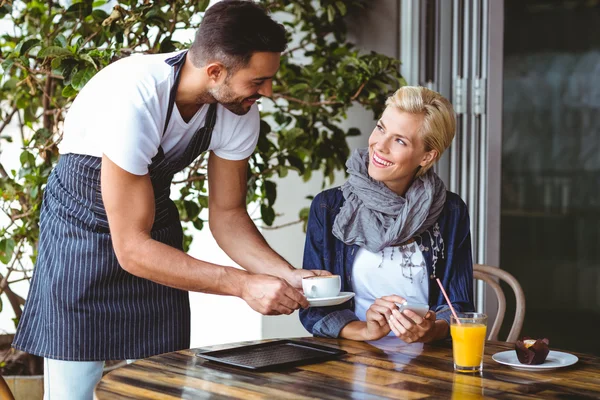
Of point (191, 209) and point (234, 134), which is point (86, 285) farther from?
point (191, 209)

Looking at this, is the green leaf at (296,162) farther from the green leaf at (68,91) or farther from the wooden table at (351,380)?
the wooden table at (351,380)

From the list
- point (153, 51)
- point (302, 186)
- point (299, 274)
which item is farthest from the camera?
point (302, 186)

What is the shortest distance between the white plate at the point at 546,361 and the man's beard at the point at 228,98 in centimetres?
78

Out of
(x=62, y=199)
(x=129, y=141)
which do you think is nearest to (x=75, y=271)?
(x=62, y=199)

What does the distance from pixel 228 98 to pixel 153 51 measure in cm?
100

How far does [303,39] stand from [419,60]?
1.56 ft

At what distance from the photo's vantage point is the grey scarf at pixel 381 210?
211 cm

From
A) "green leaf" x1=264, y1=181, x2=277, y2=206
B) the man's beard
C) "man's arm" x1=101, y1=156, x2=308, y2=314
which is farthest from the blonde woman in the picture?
"green leaf" x1=264, y1=181, x2=277, y2=206

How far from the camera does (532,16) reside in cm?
322

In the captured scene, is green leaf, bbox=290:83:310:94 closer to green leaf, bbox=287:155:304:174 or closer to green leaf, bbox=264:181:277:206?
green leaf, bbox=287:155:304:174

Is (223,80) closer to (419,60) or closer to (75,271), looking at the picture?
(75,271)

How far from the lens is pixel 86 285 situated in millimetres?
1885

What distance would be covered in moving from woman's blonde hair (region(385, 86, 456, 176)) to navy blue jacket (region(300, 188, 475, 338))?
0.17 meters

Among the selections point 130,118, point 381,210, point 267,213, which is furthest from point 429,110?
point 267,213
